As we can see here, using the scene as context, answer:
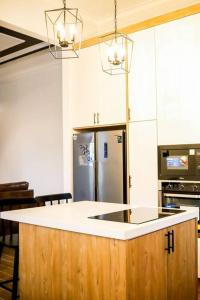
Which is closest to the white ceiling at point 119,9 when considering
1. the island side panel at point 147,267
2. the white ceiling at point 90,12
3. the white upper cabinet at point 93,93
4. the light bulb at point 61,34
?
the white ceiling at point 90,12

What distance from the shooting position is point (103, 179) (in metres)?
3.87

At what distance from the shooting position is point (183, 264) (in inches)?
81.2

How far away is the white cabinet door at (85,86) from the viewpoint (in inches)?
158

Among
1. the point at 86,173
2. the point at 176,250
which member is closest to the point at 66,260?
the point at 176,250

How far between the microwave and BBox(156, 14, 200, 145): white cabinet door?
71 mm

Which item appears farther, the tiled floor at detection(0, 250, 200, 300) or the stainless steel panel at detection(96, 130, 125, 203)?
the stainless steel panel at detection(96, 130, 125, 203)

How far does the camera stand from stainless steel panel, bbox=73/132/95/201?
13.1ft

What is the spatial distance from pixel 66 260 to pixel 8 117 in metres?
5.79

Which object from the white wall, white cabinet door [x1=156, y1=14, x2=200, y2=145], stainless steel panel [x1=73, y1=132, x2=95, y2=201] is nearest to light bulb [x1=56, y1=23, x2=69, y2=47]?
white cabinet door [x1=156, y1=14, x2=200, y2=145]

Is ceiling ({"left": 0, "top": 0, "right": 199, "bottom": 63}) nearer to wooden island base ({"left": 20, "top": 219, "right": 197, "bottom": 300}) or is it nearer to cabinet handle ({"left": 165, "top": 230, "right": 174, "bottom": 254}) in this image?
wooden island base ({"left": 20, "top": 219, "right": 197, "bottom": 300})

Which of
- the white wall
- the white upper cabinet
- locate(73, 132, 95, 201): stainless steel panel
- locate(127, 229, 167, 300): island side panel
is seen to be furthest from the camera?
the white wall

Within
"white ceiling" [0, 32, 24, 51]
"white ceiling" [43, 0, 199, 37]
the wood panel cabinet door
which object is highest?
"white ceiling" [43, 0, 199, 37]

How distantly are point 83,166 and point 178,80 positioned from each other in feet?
5.12

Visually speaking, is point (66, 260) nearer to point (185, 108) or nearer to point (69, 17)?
point (185, 108)
